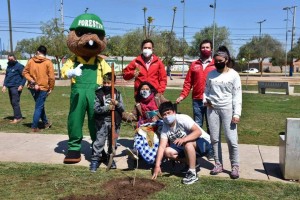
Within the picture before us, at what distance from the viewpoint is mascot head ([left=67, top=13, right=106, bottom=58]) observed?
542 centimetres

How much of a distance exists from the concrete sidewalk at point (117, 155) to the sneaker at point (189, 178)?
0.45m

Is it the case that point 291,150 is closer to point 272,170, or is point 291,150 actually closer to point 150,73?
point 272,170

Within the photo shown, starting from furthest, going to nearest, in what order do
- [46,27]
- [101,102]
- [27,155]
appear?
[46,27] < [27,155] < [101,102]

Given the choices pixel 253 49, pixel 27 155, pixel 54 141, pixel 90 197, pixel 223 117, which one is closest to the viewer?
pixel 90 197

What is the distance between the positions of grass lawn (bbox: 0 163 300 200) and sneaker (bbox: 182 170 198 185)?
67 mm

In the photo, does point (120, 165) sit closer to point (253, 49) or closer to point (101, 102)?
point (101, 102)

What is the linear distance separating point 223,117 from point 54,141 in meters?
3.49

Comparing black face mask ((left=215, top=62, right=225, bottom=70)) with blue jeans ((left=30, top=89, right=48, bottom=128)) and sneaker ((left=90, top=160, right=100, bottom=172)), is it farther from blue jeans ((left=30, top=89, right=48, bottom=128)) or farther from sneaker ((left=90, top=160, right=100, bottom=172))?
blue jeans ((left=30, top=89, right=48, bottom=128))

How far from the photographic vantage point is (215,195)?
418 centimetres

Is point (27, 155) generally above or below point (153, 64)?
below

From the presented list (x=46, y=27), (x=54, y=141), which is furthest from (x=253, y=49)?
(x=54, y=141)

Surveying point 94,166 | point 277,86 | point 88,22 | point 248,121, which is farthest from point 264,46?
point 94,166

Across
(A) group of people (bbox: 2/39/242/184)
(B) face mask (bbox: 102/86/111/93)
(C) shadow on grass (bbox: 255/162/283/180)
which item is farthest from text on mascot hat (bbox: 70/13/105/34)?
(C) shadow on grass (bbox: 255/162/283/180)

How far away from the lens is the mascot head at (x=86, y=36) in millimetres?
5418
